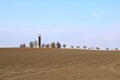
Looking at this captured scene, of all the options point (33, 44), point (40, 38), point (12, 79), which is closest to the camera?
point (12, 79)

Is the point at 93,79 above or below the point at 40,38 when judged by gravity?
below

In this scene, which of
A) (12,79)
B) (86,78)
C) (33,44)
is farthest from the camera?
(33,44)

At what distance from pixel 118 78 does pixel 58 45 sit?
67.5 m

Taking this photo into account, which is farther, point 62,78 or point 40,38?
point 40,38

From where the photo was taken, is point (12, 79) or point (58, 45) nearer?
point (12, 79)

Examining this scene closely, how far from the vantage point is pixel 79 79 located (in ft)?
64.7

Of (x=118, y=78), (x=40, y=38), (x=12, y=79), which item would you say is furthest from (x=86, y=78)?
(x=40, y=38)

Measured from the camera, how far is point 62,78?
64.7 feet

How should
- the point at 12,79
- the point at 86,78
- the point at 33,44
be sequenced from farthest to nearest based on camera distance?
the point at 33,44 → the point at 86,78 → the point at 12,79

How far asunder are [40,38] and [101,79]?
193 ft

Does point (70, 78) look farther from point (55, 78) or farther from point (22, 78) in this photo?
point (22, 78)

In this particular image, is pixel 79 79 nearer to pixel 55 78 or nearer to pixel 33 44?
pixel 55 78

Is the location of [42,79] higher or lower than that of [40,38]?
lower

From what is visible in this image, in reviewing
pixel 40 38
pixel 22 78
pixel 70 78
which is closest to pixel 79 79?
pixel 70 78
